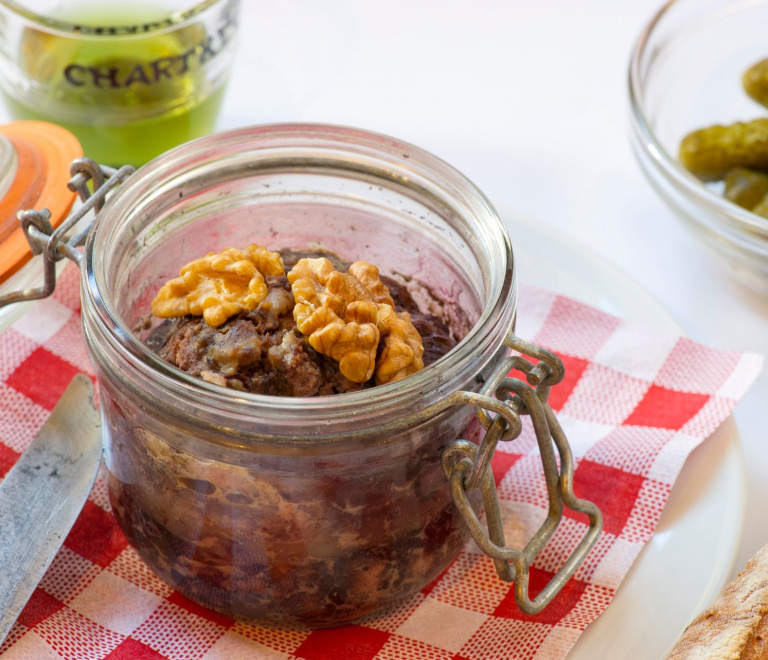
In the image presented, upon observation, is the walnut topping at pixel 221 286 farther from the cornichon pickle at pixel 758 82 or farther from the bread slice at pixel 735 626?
the cornichon pickle at pixel 758 82

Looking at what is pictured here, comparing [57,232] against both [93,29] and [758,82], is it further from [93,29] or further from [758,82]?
[758,82]

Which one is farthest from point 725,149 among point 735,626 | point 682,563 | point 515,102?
point 735,626

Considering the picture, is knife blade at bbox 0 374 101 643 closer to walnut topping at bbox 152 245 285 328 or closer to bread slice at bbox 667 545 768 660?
walnut topping at bbox 152 245 285 328

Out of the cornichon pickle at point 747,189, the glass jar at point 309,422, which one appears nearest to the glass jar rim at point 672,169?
the cornichon pickle at point 747,189

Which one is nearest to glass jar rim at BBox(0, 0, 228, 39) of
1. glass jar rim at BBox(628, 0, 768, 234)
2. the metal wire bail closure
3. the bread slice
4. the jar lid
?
the jar lid

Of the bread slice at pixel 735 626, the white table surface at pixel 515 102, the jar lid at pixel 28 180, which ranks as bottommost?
the white table surface at pixel 515 102

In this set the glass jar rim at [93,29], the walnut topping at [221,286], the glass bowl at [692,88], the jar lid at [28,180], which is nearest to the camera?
the walnut topping at [221,286]
